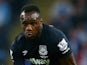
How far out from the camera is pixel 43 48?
499 cm

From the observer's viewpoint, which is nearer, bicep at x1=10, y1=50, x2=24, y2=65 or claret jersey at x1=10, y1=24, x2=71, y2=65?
claret jersey at x1=10, y1=24, x2=71, y2=65

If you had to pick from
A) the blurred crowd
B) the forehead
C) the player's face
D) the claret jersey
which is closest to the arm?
the claret jersey

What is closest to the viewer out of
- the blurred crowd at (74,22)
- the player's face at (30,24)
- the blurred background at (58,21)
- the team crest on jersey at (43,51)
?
the player's face at (30,24)

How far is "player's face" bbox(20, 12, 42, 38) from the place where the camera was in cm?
476

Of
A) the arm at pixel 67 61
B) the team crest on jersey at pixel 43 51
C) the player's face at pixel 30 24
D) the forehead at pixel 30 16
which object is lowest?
the arm at pixel 67 61

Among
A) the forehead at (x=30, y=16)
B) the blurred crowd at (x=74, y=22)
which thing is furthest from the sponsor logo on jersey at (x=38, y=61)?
the blurred crowd at (x=74, y=22)

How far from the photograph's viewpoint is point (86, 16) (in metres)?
9.55

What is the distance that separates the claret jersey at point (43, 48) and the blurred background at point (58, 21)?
10.8 feet

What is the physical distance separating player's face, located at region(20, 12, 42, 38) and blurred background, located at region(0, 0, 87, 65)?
3.58 meters

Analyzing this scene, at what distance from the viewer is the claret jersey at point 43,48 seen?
4.91m

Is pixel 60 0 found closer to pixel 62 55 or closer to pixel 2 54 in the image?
pixel 2 54

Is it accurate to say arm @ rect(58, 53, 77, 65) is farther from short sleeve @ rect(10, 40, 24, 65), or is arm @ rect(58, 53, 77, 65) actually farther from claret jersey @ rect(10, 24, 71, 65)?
short sleeve @ rect(10, 40, 24, 65)

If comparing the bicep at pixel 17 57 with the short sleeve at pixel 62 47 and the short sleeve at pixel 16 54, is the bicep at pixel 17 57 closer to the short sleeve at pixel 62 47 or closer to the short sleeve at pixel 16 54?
the short sleeve at pixel 16 54

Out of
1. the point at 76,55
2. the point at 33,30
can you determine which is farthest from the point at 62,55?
the point at 76,55
